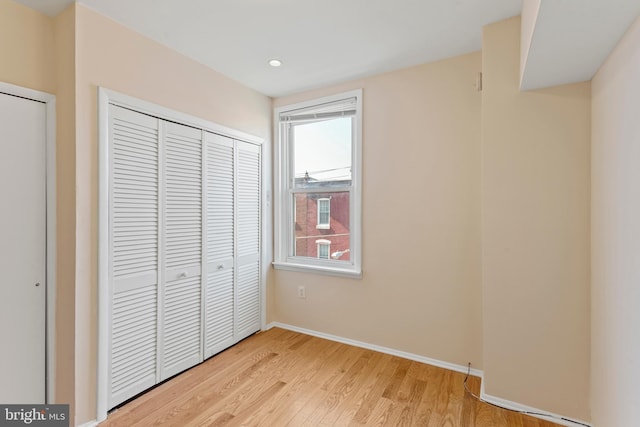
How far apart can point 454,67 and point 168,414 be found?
3.12 metres

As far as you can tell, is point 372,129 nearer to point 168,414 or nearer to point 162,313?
point 162,313

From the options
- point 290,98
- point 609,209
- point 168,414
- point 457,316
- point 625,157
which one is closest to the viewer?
point 625,157

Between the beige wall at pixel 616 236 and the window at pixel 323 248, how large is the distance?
1984 millimetres

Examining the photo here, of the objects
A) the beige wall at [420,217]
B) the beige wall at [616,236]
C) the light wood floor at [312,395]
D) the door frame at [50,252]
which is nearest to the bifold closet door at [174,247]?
the light wood floor at [312,395]

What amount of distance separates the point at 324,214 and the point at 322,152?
63 centimetres

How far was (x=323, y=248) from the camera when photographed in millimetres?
3062

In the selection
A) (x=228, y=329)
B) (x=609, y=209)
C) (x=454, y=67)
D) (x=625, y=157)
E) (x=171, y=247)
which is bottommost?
(x=228, y=329)

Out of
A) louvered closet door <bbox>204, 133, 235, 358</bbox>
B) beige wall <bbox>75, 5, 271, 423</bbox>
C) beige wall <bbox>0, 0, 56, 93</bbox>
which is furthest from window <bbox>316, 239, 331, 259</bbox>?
beige wall <bbox>0, 0, 56, 93</bbox>

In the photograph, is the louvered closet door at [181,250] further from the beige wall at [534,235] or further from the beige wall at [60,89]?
A: the beige wall at [534,235]

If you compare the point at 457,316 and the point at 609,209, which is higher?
the point at 609,209

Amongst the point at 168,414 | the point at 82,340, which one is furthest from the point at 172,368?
the point at 82,340

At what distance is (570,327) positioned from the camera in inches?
69.0

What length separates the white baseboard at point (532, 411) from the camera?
68.7 inches

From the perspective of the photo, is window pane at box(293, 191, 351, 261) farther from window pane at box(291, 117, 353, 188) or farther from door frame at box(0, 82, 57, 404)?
door frame at box(0, 82, 57, 404)
